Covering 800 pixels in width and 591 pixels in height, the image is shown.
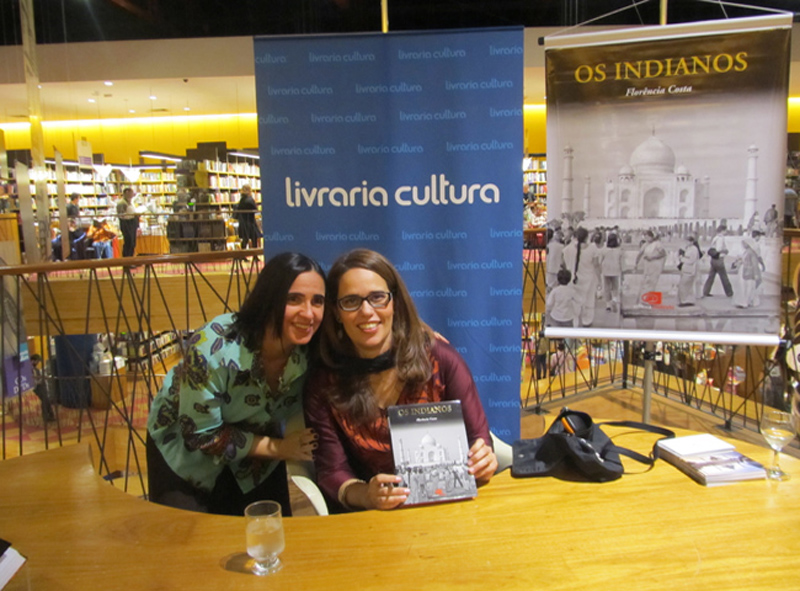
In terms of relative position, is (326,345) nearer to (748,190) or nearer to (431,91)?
(431,91)

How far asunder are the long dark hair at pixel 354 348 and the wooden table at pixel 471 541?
392 millimetres

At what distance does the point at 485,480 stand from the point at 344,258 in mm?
818

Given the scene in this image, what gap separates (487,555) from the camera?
4.13 ft

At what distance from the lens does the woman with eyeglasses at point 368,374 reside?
1773 mm

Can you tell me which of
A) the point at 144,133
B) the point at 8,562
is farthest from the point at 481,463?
the point at 144,133

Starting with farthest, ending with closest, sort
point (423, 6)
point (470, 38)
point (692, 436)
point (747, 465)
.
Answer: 1. point (423, 6)
2. point (470, 38)
3. point (692, 436)
4. point (747, 465)

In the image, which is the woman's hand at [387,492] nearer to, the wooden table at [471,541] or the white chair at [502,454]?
the wooden table at [471,541]

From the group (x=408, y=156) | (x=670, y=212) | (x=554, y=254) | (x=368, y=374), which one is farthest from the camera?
(x=554, y=254)

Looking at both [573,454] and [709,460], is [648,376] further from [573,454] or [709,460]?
[573,454]

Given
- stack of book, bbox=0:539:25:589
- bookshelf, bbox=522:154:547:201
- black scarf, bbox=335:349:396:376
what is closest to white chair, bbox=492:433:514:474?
black scarf, bbox=335:349:396:376

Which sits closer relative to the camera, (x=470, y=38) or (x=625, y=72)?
(x=470, y=38)

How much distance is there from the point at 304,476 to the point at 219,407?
14.1 inches

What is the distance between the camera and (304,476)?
188cm

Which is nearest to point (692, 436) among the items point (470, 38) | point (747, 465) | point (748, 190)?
point (747, 465)
